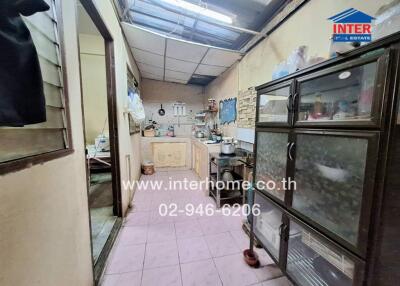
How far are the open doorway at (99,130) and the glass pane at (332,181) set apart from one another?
1489mm

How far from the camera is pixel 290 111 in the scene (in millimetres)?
1144

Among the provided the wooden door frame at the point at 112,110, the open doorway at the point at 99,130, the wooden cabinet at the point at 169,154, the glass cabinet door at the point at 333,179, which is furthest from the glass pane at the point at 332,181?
the wooden cabinet at the point at 169,154

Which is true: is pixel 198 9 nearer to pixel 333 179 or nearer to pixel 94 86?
pixel 333 179

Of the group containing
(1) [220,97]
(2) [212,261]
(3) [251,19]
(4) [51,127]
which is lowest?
(2) [212,261]

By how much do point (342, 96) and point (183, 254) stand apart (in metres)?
1.77

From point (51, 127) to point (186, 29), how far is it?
7.24ft

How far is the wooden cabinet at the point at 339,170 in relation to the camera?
68 cm

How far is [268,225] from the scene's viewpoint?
146 centimetres

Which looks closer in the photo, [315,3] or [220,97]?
[315,3]

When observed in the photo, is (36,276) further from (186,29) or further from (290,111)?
(186,29)

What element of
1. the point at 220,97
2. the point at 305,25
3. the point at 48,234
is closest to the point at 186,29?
the point at 305,25

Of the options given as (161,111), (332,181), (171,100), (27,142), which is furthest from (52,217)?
(171,100)

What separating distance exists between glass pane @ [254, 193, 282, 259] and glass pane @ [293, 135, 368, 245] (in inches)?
12.7

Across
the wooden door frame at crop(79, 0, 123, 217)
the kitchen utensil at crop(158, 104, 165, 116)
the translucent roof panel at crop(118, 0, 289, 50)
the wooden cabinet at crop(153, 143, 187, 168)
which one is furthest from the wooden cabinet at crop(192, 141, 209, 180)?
the translucent roof panel at crop(118, 0, 289, 50)
